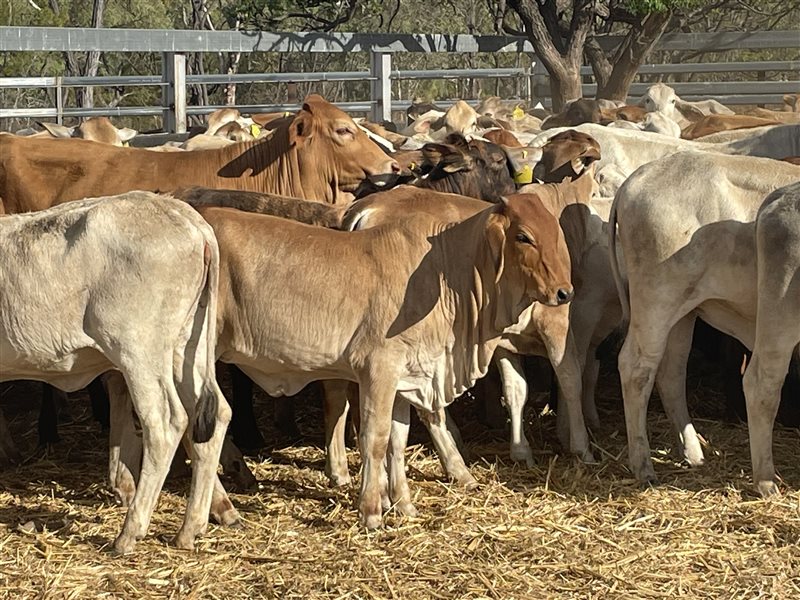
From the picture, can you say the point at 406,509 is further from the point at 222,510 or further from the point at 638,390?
the point at 638,390

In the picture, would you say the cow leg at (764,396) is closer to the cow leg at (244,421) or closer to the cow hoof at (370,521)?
the cow hoof at (370,521)

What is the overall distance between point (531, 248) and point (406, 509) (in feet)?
4.70

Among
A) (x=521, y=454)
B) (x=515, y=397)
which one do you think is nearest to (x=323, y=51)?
A: (x=515, y=397)

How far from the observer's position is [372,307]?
658 cm

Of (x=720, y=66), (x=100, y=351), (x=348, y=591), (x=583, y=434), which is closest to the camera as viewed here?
(x=348, y=591)

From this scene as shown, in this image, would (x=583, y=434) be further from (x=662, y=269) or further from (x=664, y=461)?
(x=662, y=269)

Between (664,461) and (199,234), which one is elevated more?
(199,234)

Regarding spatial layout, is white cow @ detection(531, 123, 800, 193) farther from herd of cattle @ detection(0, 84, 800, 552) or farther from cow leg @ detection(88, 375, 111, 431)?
cow leg @ detection(88, 375, 111, 431)

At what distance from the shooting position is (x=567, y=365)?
7.85 metres

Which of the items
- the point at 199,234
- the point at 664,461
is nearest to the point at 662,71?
the point at 664,461

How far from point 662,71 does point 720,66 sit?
107 centimetres

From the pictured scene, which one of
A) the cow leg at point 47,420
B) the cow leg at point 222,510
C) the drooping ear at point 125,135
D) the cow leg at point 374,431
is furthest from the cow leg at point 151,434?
the drooping ear at point 125,135

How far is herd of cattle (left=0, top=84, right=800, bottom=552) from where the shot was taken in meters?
Result: 6.08

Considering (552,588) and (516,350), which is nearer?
(552,588)
